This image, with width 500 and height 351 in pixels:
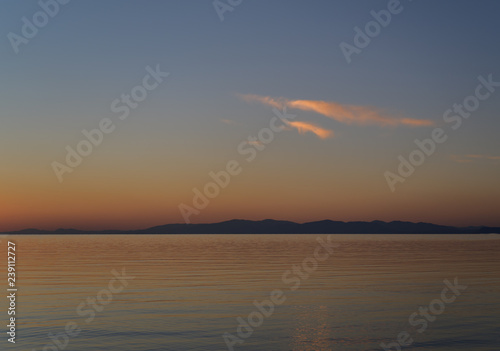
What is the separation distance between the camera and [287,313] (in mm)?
27625

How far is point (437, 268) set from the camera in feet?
178

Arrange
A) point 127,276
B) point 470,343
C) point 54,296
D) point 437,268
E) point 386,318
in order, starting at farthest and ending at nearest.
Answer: point 437,268 → point 127,276 → point 54,296 → point 386,318 → point 470,343

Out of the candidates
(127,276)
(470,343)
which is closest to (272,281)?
(127,276)

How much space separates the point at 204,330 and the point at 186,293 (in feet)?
37.4

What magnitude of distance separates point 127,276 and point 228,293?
14.6 m

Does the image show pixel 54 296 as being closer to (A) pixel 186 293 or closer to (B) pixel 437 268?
(A) pixel 186 293

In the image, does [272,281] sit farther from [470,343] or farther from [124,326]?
[470,343]

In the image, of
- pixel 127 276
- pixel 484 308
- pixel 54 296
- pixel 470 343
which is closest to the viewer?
pixel 470 343

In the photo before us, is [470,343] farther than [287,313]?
No

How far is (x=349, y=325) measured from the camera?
24625 mm

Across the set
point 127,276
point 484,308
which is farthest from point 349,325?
point 127,276

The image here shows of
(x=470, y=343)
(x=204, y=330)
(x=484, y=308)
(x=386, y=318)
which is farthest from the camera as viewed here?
A: (x=484, y=308)

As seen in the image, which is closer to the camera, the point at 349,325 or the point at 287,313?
the point at 349,325

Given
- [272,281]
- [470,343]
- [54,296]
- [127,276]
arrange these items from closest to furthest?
[470,343]
[54,296]
[272,281]
[127,276]
